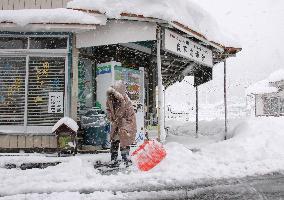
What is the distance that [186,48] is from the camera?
1107 cm

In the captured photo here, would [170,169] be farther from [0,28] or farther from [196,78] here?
[196,78]

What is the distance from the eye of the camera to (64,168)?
7.50m

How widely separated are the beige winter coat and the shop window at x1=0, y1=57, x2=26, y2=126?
375 cm

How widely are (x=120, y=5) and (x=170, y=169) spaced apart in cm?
441

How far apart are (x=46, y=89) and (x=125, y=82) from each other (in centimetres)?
232

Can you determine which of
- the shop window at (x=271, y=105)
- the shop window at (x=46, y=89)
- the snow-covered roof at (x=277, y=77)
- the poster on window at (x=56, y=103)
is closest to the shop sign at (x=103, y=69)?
the shop window at (x=46, y=89)

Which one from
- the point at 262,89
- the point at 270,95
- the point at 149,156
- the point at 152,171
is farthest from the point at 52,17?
the point at 270,95

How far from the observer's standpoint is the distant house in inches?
1243

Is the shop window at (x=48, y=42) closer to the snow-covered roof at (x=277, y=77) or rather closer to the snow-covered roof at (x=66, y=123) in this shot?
the snow-covered roof at (x=66, y=123)

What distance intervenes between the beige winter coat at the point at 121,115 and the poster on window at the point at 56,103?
3024mm

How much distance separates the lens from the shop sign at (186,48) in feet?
32.6

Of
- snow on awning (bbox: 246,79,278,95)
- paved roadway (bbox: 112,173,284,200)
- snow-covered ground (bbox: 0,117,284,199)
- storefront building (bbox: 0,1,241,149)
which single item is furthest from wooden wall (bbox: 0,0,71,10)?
snow on awning (bbox: 246,79,278,95)

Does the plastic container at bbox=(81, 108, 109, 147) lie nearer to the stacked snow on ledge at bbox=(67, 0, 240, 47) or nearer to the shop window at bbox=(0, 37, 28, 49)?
the shop window at bbox=(0, 37, 28, 49)

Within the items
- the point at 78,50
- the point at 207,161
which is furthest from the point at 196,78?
the point at 207,161
